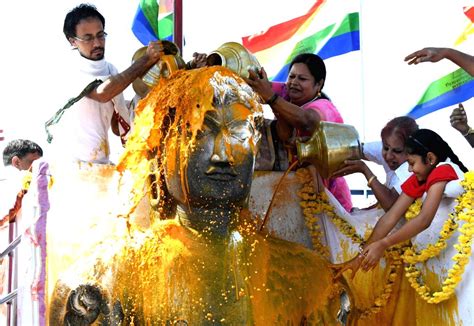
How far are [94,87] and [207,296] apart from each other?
1.14m

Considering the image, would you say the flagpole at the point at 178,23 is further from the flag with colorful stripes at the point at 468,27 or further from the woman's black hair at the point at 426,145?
the flag with colorful stripes at the point at 468,27

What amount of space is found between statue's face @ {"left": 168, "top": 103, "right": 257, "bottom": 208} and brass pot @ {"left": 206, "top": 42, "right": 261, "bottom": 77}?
33cm

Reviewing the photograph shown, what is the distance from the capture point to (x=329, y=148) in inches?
141

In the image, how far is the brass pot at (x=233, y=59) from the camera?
11.2 ft

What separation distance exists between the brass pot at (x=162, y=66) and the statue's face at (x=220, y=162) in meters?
0.37

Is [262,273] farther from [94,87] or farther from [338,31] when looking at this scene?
[338,31]

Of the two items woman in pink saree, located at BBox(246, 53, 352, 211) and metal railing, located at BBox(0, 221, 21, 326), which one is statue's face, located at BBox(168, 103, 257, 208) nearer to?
woman in pink saree, located at BBox(246, 53, 352, 211)

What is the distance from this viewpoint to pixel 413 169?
3598 millimetres

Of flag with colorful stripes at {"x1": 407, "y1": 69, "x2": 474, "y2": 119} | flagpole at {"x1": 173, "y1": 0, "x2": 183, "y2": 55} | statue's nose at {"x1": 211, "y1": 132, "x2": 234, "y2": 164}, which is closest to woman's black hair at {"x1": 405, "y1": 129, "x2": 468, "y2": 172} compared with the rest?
statue's nose at {"x1": 211, "y1": 132, "x2": 234, "y2": 164}

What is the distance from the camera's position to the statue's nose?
304cm

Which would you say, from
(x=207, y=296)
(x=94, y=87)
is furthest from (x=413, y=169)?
(x=94, y=87)

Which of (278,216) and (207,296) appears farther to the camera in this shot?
(278,216)

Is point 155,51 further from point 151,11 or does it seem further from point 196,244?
point 151,11

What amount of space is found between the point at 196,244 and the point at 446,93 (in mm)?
4006
